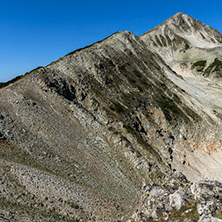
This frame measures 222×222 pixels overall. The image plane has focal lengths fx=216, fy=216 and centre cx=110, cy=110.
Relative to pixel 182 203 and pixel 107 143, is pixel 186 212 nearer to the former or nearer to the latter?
pixel 182 203

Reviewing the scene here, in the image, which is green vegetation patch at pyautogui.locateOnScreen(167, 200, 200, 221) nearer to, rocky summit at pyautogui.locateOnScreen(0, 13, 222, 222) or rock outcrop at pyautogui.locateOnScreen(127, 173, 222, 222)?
rock outcrop at pyautogui.locateOnScreen(127, 173, 222, 222)

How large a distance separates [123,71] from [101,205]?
172ft

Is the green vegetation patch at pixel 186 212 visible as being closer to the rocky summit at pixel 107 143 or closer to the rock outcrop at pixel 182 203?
the rock outcrop at pixel 182 203

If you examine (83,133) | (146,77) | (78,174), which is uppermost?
(146,77)

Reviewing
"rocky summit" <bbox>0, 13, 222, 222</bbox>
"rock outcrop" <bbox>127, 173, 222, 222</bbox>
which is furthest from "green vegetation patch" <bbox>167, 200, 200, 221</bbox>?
"rocky summit" <bbox>0, 13, 222, 222</bbox>

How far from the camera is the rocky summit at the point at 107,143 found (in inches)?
1136

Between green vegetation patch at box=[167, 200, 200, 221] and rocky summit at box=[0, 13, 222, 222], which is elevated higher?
rocky summit at box=[0, 13, 222, 222]

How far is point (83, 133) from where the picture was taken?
48562mm

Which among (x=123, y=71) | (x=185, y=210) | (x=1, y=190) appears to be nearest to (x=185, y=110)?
(x=123, y=71)

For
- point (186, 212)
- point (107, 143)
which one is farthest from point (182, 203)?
point (107, 143)

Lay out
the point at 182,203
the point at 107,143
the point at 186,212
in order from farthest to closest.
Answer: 1. the point at 107,143
2. the point at 182,203
3. the point at 186,212

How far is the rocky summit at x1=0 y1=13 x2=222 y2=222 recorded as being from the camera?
28844 millimetres

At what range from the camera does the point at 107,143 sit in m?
48.8

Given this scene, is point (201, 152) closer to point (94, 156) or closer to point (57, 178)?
point (94, 156)
